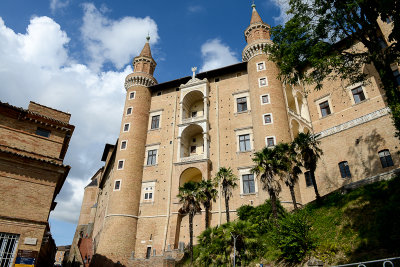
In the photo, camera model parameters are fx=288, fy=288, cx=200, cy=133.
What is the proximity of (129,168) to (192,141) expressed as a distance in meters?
8.61

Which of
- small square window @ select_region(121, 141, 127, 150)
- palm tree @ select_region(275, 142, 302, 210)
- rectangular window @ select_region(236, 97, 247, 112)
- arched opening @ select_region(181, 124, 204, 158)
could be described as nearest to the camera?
palm tree @ select_region(275, 142, 302, 210)

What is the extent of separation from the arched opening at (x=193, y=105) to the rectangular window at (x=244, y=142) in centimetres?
679

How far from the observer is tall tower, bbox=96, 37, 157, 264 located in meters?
31.1

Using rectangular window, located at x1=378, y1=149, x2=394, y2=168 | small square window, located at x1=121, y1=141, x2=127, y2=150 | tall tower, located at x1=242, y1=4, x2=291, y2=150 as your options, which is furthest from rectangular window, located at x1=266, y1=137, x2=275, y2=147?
small square window, located at x1=121, y1=141, x2=127, y2=150

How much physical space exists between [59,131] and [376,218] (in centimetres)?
2124

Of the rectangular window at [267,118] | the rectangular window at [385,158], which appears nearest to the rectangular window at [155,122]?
the rectangular window at [267,118]

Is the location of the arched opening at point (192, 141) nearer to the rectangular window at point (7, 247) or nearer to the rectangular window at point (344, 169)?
the rectangular window at point (344, 169)

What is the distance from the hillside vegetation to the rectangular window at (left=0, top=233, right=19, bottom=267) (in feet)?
38.6

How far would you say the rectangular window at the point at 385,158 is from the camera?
24.1m

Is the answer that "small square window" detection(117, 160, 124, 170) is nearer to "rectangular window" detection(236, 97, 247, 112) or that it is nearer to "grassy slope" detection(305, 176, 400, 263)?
"rectangular window" detection(236, 97, 247, 112)

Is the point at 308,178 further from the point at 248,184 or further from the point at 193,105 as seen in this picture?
the point at 193,105

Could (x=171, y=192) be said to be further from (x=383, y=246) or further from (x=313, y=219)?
(x=383, y=246)

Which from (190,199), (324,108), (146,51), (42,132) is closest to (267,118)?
(324,108)

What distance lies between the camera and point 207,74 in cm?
3878
